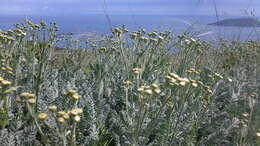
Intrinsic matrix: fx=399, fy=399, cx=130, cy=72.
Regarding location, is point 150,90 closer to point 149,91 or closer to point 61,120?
point 149,91

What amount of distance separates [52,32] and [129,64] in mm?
975

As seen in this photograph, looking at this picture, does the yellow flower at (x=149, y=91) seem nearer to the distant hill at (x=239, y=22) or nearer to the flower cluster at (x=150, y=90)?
the flower cluster at (x=150, y=90)

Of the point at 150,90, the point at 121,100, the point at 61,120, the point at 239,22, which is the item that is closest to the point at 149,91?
the point at 150,90

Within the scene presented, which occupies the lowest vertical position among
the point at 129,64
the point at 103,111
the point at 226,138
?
the point at 226,138

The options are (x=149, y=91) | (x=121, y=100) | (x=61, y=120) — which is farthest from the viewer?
(x=121, y=100)

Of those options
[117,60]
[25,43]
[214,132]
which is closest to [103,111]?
[214,132]

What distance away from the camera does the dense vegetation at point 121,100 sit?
6.68 feet

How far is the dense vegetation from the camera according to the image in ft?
6.68

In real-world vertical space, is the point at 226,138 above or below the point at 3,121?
below

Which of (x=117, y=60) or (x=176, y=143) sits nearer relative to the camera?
(x=176, y=143)

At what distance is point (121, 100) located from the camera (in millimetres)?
3088

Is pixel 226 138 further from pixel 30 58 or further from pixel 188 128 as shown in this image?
pixel 30 58

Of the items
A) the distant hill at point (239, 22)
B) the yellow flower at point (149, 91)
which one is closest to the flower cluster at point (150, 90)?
the yellow flower at point (149, 91)

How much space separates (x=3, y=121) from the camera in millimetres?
2109
